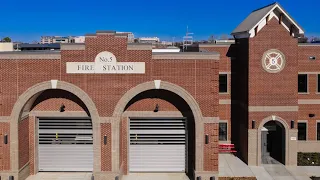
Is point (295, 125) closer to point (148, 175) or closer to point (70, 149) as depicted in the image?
point (148, 175)

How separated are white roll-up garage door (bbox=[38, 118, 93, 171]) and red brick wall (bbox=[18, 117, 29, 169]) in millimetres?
781

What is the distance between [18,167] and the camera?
21.5 meters

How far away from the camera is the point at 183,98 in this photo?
71.1 ft

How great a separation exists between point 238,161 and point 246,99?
3.98 metres

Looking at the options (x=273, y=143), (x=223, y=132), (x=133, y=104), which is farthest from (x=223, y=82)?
(x=133, y=104)

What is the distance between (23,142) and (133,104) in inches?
246

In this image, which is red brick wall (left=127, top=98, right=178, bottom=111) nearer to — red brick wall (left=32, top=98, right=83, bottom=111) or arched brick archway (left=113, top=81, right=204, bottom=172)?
arched brick archway (left=113, top=81, right=204, bottom=172)

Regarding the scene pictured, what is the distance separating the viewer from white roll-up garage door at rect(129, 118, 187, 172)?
2320 centimetres

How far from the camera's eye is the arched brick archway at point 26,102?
2147 centimetres

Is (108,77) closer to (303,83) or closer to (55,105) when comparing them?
(55,105)

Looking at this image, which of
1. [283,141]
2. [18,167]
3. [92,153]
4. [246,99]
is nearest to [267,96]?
[246,99]

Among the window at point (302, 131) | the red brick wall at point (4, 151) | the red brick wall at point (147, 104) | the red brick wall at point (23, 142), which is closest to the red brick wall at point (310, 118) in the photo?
the window at point (302, 131)

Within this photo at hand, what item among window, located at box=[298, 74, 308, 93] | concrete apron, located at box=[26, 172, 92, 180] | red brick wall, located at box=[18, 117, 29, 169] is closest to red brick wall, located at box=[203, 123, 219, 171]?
concrete apron, located at box=[26, 172, 92, 180]

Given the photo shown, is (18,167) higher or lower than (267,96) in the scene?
lower
